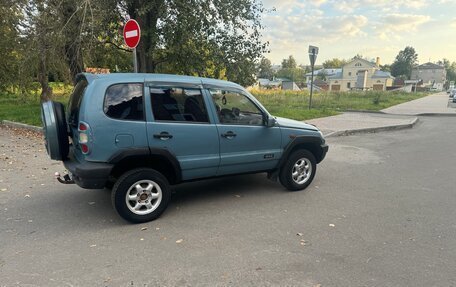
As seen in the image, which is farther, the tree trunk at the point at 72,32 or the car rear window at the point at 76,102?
the tree trunk at the point at 72,32

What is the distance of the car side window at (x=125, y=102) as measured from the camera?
12.9ft

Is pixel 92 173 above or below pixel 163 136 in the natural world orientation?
below

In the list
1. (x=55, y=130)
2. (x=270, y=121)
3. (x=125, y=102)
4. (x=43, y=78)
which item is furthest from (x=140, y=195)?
(x=43, y=78)

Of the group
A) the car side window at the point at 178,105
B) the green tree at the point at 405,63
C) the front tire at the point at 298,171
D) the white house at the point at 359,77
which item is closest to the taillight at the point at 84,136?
the car side window at the point at 178,105

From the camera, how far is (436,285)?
296 cm

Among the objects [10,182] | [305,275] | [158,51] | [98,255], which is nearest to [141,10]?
[158,51]

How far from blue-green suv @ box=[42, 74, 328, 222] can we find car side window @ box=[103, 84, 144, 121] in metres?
0.01

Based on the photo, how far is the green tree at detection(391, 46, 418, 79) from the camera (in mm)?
125500

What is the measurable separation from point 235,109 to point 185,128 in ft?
3.06

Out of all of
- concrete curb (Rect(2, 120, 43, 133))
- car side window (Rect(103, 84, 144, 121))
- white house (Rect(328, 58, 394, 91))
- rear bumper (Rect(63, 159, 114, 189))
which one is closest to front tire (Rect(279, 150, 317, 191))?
car side window (Rect(103, 84, 144, 121))

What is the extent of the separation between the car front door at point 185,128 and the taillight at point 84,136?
0.69m

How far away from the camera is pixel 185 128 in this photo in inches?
170

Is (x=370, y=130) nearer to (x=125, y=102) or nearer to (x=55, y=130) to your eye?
(x=125, y=102)

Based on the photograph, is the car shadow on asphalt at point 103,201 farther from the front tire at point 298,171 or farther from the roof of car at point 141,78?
the roof of car at point 141,78
